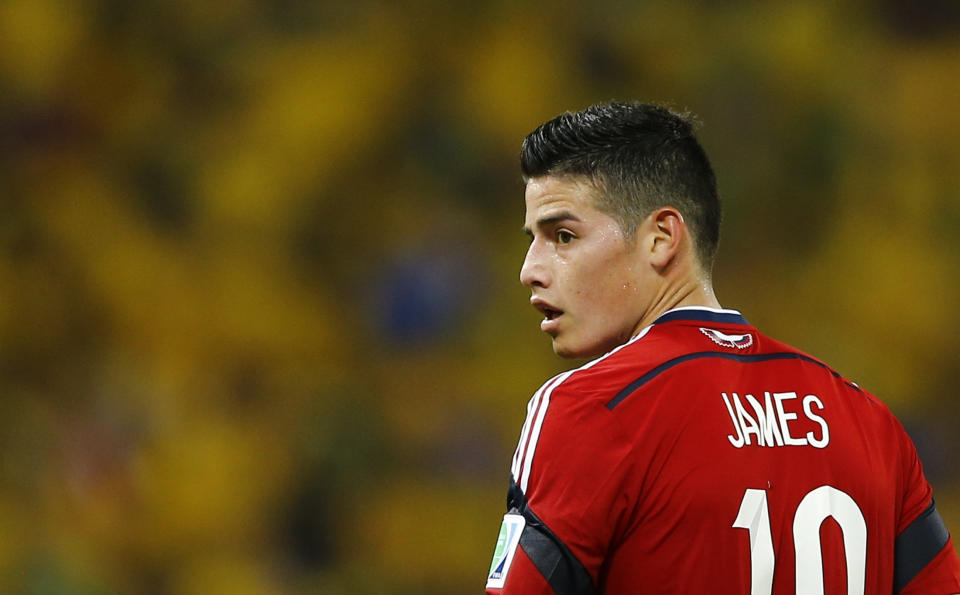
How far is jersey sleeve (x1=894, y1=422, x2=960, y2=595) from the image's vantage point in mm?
1762

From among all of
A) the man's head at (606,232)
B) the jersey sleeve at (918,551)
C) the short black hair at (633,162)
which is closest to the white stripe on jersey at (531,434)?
the man's head at (606,232)

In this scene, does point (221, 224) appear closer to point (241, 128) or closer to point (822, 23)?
point (241, 128)

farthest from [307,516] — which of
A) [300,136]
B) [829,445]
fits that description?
[829,445]

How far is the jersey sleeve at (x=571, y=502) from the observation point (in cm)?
149

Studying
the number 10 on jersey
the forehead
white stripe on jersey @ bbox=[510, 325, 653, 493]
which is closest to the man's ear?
the forehead

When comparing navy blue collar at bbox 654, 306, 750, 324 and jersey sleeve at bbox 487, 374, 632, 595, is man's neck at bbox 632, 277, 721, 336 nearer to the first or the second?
navy blue collar at bbox 654, 306, 750, 324

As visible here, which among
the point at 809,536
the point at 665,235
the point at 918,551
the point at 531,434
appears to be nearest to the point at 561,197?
the point at 665,235

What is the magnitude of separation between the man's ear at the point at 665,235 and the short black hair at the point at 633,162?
0.02 meters

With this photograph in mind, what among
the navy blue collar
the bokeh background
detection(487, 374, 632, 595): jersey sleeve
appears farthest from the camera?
the bokeh background

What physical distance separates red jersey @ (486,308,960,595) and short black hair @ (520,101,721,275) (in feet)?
0.65

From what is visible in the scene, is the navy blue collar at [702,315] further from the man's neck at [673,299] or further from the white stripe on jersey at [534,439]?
the white stripe on jersey at [534,439]

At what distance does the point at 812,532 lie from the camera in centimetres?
159

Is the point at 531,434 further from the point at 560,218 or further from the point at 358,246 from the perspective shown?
the point at 358,246

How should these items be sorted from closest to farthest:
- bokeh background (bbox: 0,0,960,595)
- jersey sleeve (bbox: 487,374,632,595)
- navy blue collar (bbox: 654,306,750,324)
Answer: jersey sleeve (bbox: 487,374,632,595) → navy blue collar (bbox: 654,306,750,324) → bokeh background (bbox: 0,0,960,595)
